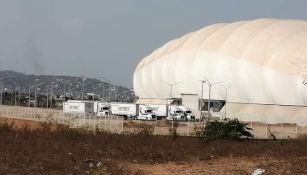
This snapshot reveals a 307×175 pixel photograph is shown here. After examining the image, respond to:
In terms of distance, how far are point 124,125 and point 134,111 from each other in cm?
3791

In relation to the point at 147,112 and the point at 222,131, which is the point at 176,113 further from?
the point at 222,131

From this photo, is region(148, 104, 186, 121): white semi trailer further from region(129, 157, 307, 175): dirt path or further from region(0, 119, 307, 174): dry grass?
region(129, 157, 307, 175): dirt path

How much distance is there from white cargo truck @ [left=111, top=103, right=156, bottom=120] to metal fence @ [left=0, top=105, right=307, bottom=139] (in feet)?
47.8

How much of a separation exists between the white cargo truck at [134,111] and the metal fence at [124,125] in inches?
573

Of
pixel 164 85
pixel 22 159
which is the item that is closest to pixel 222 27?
pixel 164 85

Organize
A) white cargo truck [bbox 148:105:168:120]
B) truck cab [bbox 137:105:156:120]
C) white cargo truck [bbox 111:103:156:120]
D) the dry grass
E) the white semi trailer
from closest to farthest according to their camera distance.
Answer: the dry grass → the white semi trailer → truck cab [bbox 137:105:156:120] → white cargo truck [bbox 111:103:156:120] → white cargo truck [bbox 148:105:168:120]

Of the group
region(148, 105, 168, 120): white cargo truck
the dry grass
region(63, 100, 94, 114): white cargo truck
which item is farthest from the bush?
region(63, 100, 94, 114): white cargo truck

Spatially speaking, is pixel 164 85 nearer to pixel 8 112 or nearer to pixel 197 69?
pixel 197 69

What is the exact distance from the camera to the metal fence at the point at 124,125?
4029cm

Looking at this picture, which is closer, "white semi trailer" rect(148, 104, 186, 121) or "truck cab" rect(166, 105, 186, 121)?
"truck cab" rect(166, 105, 186, 121)

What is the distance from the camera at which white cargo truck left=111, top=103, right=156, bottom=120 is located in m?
86.8

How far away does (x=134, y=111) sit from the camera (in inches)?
3462

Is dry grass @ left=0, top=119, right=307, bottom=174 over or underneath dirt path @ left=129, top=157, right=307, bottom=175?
over

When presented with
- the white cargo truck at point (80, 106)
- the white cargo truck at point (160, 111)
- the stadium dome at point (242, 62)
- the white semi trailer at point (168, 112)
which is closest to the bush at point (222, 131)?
the white semi trailer at point (168, 112)
